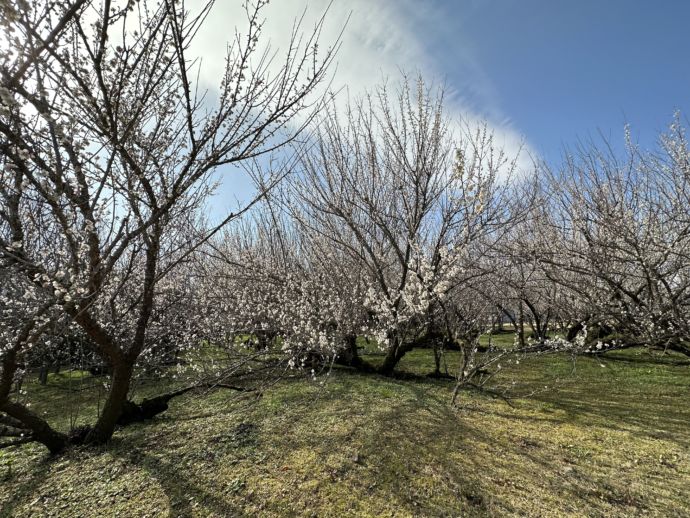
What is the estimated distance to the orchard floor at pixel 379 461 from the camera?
101 inches

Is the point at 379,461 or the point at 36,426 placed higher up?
the point at 36,426

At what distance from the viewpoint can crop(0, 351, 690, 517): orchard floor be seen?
8.43 feet

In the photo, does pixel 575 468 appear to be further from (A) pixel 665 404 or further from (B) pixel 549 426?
(A) pixel 665 404

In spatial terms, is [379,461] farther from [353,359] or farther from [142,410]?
[353,359]

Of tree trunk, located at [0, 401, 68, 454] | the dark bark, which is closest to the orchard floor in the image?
tree trunk, located at [0, 401, 68, 454]

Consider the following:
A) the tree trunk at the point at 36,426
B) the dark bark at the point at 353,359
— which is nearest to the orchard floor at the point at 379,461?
the tree trunk at the point at 36,426

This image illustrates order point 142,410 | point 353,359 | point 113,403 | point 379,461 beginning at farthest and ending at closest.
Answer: point 353,359 → point 142,410 → point 113,403 → point 379,461

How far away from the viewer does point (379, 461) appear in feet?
10.1

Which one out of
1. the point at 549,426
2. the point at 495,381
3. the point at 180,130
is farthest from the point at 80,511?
the point at 495,381

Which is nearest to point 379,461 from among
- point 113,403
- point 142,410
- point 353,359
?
point 113,403

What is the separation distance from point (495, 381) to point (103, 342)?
18.1 feet

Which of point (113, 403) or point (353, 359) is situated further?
point (353, 359)

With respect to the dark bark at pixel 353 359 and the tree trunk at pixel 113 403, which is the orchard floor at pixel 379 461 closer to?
the tree trunk at pixel 113 403

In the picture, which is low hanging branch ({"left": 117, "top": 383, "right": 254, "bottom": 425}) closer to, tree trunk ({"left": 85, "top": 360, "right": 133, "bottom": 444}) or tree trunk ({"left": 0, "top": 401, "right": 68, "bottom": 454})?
tree trunk ({"left": 85, "top": 360, "right": 133, "bottom": 444})
